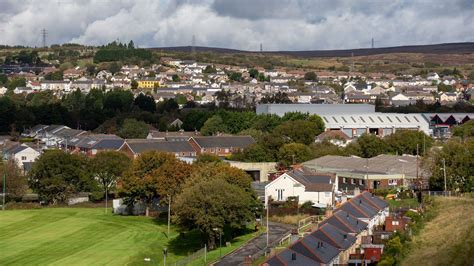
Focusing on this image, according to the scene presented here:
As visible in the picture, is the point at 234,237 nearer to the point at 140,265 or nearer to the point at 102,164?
the point at 140,265

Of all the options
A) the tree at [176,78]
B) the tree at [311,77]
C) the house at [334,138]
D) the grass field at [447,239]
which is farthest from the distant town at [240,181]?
the tree at [311,77]

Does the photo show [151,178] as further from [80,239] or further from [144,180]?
[80,239]

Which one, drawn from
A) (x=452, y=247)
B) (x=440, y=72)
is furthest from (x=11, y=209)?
(x=440, y=72)

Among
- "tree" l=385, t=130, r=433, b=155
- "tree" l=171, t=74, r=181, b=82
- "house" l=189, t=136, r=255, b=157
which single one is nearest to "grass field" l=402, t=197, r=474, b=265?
"tree" l=385, t=130, r=433, b=155

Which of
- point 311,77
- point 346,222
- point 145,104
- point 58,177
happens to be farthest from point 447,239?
point 311,77

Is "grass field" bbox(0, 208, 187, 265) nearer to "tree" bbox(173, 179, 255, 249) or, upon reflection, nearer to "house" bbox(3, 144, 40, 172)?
"tree" bbox(173, 179, 255, 249)

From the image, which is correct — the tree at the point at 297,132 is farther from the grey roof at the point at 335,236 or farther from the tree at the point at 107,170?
the grey roof at the point at 335,236
